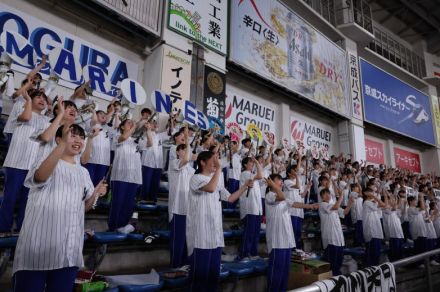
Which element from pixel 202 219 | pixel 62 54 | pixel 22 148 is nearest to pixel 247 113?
pixel 62 54

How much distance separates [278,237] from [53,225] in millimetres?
2629

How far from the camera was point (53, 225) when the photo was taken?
6.24ft

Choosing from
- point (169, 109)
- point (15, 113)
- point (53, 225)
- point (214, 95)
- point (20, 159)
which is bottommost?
point (53, 225)

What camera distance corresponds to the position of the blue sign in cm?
1375

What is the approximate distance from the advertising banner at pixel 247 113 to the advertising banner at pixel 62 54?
9.44 ft

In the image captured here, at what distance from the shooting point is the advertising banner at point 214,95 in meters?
7.53

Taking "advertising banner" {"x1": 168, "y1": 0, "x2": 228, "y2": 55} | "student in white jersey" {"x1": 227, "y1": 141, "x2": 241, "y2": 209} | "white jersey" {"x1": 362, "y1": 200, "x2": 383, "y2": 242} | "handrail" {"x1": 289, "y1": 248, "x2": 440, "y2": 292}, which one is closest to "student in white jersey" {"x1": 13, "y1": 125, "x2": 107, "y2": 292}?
"handrail" {"x1": 289, "y1": 248, "x2": 440, "y2": 292}

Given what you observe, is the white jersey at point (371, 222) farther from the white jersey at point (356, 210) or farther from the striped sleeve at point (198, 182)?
the striped sleeve at point (198, 182)

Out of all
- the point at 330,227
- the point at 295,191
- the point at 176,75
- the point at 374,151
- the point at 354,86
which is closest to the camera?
the point at 330,227

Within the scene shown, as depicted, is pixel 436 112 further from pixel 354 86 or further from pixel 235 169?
pixel 235 169

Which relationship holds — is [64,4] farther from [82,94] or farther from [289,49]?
[289,49]

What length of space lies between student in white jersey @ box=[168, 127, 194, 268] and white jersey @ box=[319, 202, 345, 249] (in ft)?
8.05

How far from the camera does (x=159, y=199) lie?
17.3 ft

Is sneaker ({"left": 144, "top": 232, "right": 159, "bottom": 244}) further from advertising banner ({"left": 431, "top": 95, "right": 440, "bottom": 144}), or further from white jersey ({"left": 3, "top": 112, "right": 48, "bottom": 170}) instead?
advertising banner ({"left": 431, "top": 95, "right": 440, "bottom": 144})
